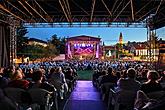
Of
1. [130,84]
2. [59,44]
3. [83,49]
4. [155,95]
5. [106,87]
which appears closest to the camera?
[155,95]

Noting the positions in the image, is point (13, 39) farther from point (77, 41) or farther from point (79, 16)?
point (77, 41)

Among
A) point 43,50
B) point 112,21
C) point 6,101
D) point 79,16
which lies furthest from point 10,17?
point 43,50

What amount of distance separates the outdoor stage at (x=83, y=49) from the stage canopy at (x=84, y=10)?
37641 millimetres

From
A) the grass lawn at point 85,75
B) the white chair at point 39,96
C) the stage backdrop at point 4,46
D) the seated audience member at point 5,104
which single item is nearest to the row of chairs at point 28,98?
the white chair at point 39,96

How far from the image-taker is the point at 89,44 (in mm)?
71500

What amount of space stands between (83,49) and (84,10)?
43.3m

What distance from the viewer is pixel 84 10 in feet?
88.6

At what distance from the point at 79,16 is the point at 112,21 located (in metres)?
2.62

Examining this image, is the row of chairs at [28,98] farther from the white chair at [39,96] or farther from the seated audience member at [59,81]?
the seated audience member at [59,81]

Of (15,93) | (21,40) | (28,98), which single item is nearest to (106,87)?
(15,93)

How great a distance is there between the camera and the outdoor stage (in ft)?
227

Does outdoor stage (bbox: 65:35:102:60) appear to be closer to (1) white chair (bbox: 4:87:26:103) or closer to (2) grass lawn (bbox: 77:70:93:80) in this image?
(2) grass lawn (bbox: 77:70:93:80)

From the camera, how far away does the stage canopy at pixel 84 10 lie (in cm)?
2397

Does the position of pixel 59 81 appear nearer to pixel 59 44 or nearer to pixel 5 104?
pixel 5 104
